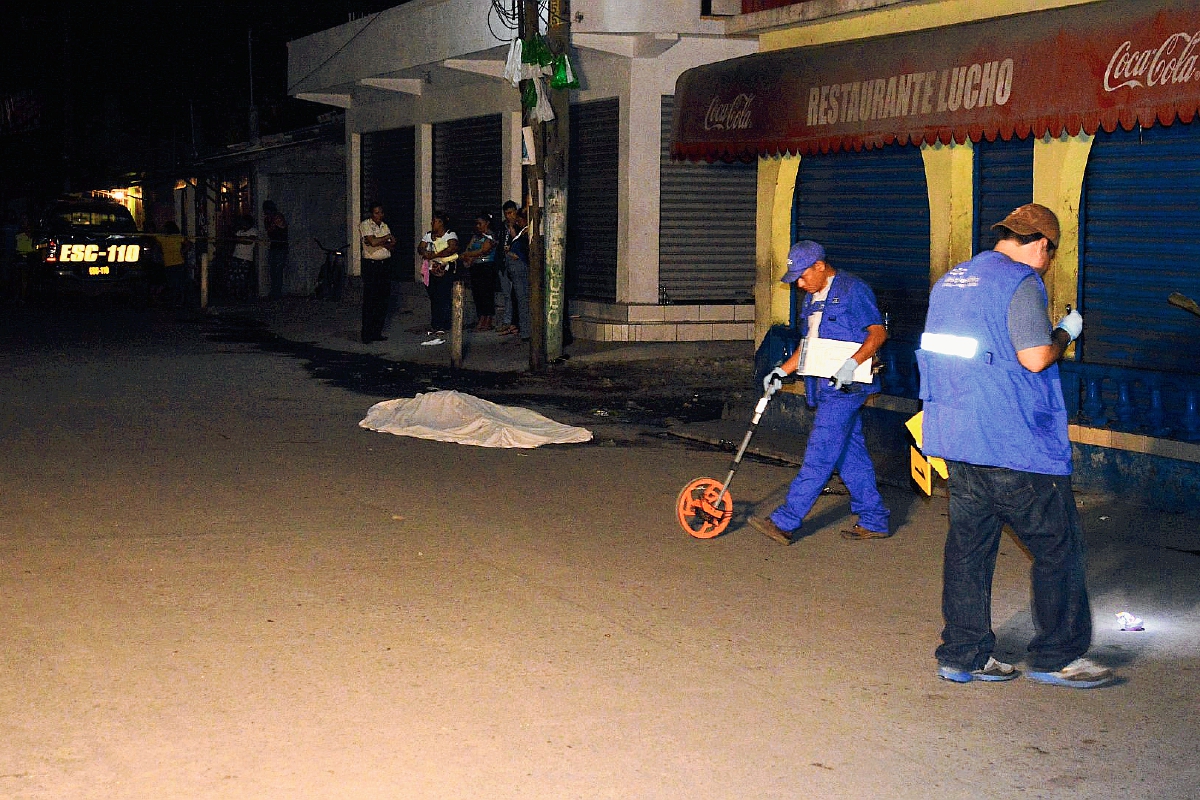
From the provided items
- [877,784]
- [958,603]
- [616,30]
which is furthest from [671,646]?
[616,30]

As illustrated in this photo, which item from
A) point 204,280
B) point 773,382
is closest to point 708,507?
point 773,382

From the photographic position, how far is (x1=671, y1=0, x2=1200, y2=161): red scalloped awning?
367 inches

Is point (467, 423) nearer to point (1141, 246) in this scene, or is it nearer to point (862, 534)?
point (862, 534)

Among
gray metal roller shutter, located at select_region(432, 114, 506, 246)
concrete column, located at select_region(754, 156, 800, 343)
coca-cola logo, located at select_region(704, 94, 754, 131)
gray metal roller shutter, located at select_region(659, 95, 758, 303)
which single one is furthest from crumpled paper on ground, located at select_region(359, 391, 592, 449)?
gray metal roller shutter, located at select_region(432, 114, 506, 246)

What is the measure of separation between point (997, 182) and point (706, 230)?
970 cm

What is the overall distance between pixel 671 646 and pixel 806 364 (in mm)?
2523

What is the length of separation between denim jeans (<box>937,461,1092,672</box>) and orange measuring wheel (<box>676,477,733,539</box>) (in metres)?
2.72

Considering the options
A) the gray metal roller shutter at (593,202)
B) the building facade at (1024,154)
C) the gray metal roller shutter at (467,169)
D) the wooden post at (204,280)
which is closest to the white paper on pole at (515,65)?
the gray metal roller shutter at (593,202)

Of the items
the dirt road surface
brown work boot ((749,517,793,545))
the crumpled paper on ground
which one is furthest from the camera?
the crumpled paper on ground

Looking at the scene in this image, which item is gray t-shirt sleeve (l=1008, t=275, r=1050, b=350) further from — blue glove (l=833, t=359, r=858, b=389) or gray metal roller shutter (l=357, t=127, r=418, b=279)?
gray metal roller shutter (l=357, t=127, r=418, b=279)

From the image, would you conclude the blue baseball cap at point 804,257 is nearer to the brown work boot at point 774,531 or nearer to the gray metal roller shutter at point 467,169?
the brown work boot at point 774,531

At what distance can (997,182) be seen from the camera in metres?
11.8

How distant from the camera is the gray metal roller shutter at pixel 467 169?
25.2m

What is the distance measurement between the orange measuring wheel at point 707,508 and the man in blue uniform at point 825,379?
0.66ft
